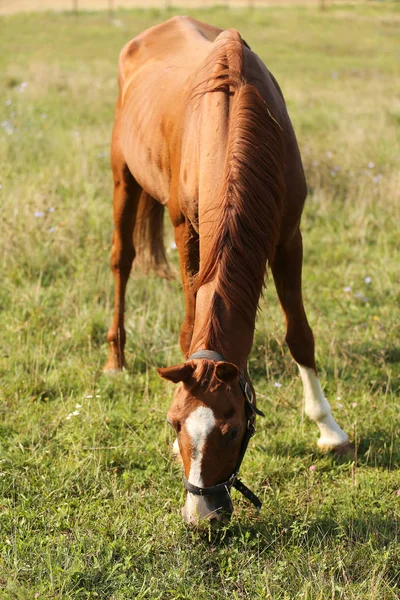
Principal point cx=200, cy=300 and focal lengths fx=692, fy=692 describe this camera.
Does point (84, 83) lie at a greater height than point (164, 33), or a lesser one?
lesser

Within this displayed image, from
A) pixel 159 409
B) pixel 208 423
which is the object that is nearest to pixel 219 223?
pixel 208 423

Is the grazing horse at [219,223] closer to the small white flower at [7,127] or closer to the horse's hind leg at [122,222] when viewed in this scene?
the horse's hind leg at [122,222]

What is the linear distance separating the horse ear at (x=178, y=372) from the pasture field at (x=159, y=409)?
633 millimetres

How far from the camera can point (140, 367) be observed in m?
4.25

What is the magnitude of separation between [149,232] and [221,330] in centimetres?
232

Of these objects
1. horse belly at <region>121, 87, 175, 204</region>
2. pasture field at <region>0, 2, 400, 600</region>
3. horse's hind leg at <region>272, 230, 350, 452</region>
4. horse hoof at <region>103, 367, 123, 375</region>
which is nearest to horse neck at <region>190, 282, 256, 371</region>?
pasture field at <region>0, 2, 400, 600</region>

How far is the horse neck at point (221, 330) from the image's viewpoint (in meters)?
2.46

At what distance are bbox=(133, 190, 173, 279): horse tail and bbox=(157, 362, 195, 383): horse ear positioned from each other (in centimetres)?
245

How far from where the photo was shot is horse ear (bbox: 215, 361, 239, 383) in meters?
2.28

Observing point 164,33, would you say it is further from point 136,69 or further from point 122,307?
point 122,307

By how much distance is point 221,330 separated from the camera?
247 centimetres

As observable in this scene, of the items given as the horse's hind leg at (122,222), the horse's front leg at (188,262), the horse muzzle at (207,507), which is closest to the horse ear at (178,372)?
the horse muzzle at (207,507)

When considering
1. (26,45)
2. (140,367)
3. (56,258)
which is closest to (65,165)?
(56,258)

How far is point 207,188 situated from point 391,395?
1.69 meters
